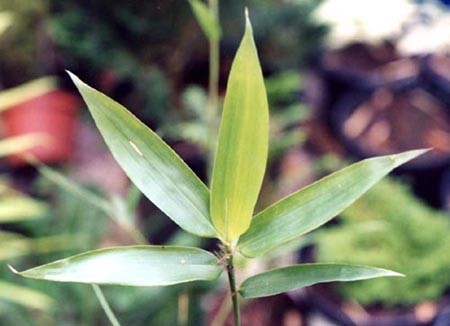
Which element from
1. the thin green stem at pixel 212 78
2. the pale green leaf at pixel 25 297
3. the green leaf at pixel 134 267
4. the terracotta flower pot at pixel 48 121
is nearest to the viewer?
the green leaf at pixel 134 267

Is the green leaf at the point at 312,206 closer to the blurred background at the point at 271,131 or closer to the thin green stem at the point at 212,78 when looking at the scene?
the thin green stem at the point at 212,78

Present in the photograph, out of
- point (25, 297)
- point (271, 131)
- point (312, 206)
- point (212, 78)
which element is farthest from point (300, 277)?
point (271, 131)

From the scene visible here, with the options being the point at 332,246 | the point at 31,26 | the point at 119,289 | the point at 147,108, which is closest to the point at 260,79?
the point at 119,289

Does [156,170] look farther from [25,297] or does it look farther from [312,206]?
[25,297]

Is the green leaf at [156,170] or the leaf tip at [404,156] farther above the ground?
the green leaf at [156,170]

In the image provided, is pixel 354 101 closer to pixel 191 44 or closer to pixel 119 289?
pixel 191 44

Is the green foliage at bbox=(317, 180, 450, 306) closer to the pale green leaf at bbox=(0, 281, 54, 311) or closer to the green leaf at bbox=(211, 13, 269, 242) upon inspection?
the pale green leaf at bbox=(0, 281, 54, 311)

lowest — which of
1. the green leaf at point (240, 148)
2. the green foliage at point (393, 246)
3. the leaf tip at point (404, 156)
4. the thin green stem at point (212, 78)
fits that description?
the green foliage at point (393, 246)

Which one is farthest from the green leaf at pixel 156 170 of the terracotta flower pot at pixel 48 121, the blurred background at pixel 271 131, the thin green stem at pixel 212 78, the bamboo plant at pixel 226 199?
the terracotta flower pot at pixel 48 121

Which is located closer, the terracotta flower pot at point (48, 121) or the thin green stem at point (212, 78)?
the thin green stem at point (212, 78)
